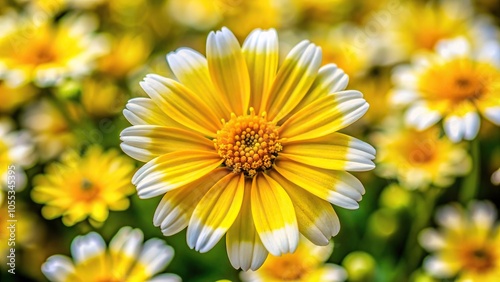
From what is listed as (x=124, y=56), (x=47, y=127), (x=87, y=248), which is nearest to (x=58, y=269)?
(x=87, y=248)

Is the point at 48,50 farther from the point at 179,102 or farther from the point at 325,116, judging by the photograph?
the point at 325,116

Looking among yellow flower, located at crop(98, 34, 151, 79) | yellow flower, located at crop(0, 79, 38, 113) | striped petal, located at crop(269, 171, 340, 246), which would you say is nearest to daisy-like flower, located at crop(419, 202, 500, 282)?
striped petal, located at crop(269, 171, 340, 246)

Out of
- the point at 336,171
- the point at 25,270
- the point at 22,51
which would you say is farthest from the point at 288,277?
the point at 22,51

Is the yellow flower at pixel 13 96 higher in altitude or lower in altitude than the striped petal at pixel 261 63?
higher

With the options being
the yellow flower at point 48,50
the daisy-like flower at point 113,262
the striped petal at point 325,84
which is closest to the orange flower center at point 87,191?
the daisy-like flower at point 113,262

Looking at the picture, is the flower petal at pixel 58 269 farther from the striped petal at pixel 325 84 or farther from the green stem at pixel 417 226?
the green stem at pixel 417 226

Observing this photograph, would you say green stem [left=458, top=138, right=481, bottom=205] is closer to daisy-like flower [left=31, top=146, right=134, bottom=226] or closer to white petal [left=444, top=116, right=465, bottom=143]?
white petal [left=444, top=116, right=465, bottom=143]
